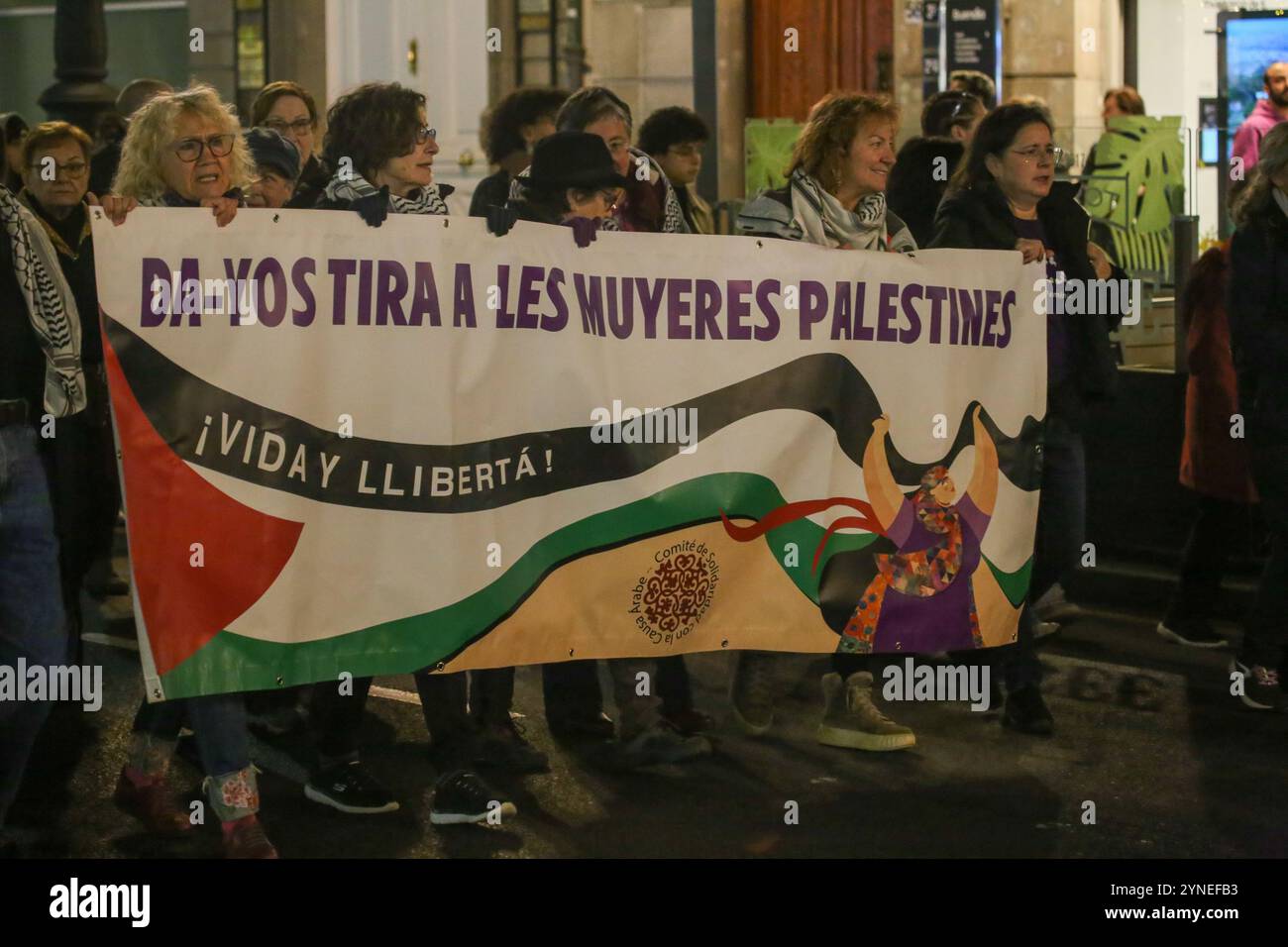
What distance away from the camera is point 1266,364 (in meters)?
7.26

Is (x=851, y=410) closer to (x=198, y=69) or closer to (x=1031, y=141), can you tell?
(x=1031, y=141)

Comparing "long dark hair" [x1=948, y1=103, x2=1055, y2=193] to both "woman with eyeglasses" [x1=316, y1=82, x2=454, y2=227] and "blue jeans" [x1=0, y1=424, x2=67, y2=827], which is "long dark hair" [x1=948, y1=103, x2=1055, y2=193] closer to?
"woman with eyeglasses" [x1=316, y1=82, x2=454, y2=227]

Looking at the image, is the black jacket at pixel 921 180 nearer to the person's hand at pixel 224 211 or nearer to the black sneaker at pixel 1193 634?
the black sneaker at pixel 1193 634

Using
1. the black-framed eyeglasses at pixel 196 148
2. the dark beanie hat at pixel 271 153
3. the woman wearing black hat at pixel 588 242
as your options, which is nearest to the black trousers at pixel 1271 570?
the woman wearing black hat at pixel 588 242

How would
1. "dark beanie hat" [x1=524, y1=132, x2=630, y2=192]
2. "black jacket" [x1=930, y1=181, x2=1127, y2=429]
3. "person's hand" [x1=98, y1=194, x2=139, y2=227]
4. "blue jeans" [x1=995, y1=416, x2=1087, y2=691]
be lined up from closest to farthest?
"person's hand" [x1=98, y1=194, x2=139, y2=227] → "dark beanie hat" [x1=524, y1=132, x2=630, y2=192] → "black jacket" [x1=930, y1=181, x2=1127, y2=429] → "blue jeans" [x1=995, y1=416, x2=1087, y2=691]

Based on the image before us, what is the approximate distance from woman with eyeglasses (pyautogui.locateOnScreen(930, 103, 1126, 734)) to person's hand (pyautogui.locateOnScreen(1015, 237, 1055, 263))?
100mm

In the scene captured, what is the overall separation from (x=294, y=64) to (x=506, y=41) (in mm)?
2157

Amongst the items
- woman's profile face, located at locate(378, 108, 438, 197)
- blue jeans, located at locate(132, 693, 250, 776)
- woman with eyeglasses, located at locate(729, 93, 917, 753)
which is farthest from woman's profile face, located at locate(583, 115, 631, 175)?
blue jeans, located at locate(132, 693, 250, 776)

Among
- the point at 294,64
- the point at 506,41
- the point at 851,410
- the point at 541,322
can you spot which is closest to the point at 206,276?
the point at 541,322

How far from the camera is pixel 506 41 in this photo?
17.5 meters

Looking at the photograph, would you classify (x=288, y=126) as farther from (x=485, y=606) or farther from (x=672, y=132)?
(x=485, y=606)

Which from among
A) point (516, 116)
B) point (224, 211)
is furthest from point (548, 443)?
point (516, 116)

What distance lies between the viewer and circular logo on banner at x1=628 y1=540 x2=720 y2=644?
6.29 metres

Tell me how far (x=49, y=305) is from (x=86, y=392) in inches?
42.4
